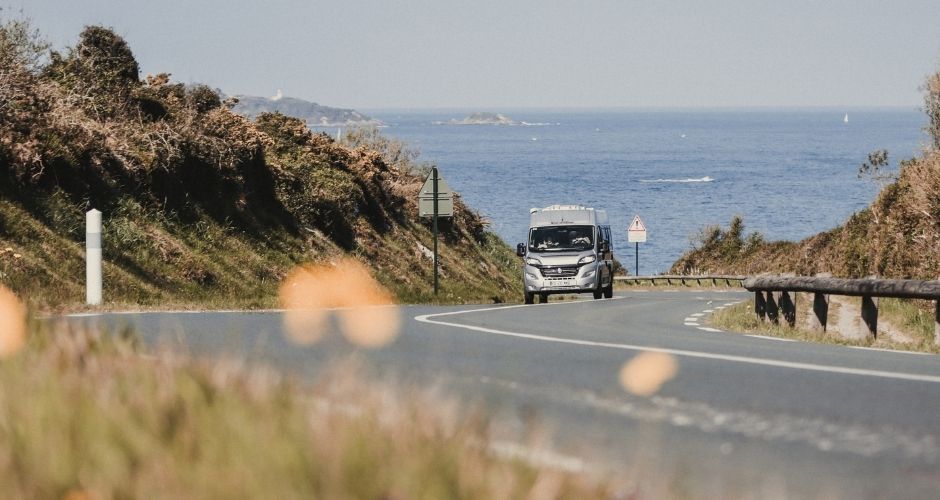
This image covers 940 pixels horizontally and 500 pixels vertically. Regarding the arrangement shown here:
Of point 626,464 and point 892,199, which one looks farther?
point 892,199

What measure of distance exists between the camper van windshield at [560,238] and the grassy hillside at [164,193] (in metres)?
2.25

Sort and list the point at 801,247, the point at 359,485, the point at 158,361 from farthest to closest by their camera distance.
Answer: the point at 801,247 → the point at 158,361 → the point at 359,485

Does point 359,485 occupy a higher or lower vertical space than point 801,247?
Result: higher

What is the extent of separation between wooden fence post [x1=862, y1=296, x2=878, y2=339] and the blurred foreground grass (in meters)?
9.77

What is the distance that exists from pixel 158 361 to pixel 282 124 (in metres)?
33.3

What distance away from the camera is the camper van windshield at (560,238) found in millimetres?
32188

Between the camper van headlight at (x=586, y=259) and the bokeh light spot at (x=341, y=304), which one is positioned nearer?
the bokeh light spot at (x=341, y=304)

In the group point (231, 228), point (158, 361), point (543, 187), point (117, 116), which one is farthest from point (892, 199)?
point (543, 187)

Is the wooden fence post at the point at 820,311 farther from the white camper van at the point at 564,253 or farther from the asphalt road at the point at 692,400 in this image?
the white camper van at the point at 564,253

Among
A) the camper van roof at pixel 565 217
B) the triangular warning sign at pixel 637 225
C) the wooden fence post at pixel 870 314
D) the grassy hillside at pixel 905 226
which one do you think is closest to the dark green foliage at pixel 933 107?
the grassy hillside at pixel 905 226

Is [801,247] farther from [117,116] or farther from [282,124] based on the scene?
[117,116]

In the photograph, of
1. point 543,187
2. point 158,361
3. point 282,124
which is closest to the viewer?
point 158,361

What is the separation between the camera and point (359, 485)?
4.45m

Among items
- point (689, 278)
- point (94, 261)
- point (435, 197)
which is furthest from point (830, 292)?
point (689, 278)
